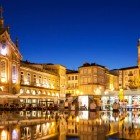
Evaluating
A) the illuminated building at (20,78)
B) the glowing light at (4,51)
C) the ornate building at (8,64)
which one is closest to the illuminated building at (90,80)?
the illuminated building at (20,78)

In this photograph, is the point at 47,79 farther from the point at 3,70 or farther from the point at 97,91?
the point at 3,70

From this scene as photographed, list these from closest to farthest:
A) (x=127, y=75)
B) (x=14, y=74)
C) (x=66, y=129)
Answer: (x=66, y=129), (x=14, y=74), (x=127, y=75)

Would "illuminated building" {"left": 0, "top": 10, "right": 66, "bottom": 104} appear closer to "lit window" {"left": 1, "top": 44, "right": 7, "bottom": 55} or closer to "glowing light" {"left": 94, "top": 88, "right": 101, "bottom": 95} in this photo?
"lit window" {"left": 1, "top": 44, "right": 7, "bottom": 55}

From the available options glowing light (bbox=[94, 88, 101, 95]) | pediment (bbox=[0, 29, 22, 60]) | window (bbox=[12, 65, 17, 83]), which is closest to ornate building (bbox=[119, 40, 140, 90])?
glowing light (bbox=[94, 88, 101, 95])

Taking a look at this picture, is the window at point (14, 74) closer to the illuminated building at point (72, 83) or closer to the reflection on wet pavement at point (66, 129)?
the reflection on wet pavement at point (66, 129)

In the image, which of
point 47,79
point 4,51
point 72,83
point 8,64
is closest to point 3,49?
point 4,51

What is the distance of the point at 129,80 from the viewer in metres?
129

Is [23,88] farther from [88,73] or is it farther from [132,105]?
[88,73]

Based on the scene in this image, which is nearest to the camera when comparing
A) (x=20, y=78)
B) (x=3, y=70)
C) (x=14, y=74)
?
(x=3, y=70)

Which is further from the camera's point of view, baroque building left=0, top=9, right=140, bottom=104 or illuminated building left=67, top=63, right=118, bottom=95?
illuminated building left=67, top=63, right=118, bottom=95

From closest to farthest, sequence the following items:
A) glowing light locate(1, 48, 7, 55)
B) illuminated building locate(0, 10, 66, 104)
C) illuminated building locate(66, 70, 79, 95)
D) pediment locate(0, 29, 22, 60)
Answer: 1. illuminated building locate(0, 10, 66, 104)
2. glowing light locate(1, 48, 7, 55)
3. pediment locate(0, 29, 22, 60)
4. illuminated building locate(66, 70, 79, 95)

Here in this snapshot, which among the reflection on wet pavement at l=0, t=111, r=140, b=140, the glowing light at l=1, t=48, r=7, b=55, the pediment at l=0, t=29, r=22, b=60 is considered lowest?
the reflection on wet pavement at l=0, t=111, r=140, b=140

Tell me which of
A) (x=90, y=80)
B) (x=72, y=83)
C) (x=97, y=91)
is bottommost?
(x=97, y=91)

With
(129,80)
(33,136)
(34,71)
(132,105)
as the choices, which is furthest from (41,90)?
(33,136)
